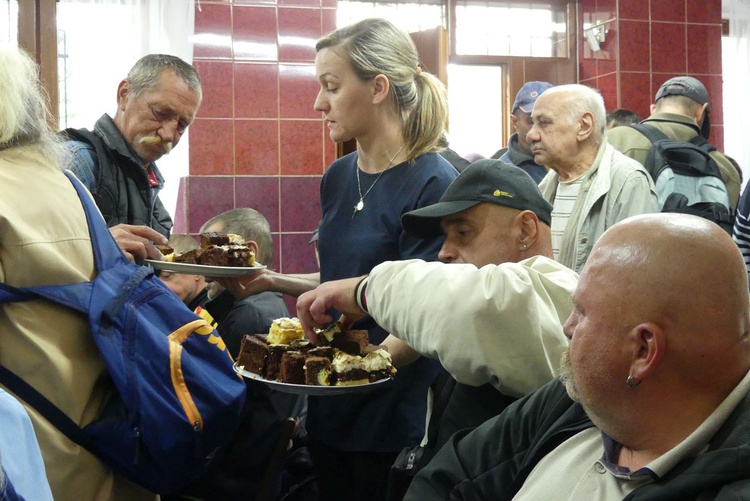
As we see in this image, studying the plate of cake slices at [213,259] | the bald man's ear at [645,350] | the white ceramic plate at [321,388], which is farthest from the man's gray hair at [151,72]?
the bald man's ear at [645,350]

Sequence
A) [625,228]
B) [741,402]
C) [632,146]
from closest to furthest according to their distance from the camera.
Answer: [741,402] → [625,228] → [632,146]

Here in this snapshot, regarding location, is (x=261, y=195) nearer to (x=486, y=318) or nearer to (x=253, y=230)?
(x=253, y=230)

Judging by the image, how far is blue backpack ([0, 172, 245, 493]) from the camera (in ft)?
6.59

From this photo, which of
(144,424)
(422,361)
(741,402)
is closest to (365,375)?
(422,361)

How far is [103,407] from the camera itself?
208cm

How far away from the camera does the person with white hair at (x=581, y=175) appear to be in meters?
3.56

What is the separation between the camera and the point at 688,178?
4082mm

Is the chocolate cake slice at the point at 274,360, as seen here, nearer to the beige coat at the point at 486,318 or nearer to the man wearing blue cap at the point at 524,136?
the beige coat at the point at 486,318

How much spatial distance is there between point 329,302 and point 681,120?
3.18 m

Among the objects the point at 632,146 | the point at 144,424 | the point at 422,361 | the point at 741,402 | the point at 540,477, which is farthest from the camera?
the point at 632,146

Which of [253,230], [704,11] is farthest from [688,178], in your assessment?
[704,11]

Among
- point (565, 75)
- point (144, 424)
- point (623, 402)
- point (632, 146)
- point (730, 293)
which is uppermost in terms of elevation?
point (565, 75)

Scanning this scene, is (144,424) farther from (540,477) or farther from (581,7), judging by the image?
(581,7)

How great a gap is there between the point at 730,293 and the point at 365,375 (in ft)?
3.38
